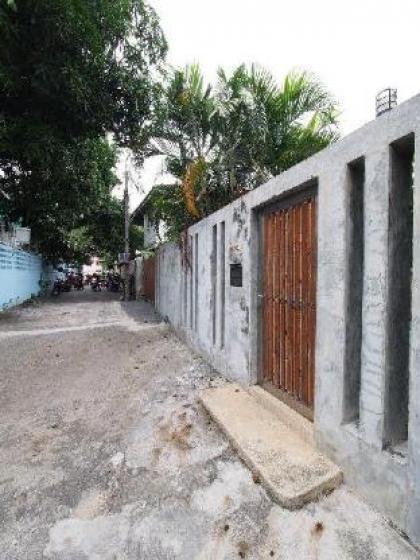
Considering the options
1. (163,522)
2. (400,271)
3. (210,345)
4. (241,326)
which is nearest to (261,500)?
(163,522)

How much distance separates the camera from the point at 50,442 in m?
3.18

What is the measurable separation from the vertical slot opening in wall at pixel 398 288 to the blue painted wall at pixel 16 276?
12.2 m

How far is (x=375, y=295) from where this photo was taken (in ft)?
6.74

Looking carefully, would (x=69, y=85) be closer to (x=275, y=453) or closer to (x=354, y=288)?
(x=354, y=288)

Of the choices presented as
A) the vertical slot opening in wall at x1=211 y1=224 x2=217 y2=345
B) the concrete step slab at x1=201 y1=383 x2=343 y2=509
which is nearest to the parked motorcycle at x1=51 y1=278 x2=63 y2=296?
the vertical slot opening in wall at x1=211 y1=224 x2=217 y2=345

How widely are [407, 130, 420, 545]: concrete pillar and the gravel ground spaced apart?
19 cm

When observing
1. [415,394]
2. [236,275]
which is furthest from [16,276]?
[415,394]

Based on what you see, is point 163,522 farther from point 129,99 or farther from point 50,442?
point 129,99

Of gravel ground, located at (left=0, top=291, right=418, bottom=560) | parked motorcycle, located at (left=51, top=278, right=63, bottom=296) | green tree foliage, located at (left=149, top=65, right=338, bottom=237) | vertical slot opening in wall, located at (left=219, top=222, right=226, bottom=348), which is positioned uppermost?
green tree foliage, located at (left=149, top=65, right=338, bottom=237)

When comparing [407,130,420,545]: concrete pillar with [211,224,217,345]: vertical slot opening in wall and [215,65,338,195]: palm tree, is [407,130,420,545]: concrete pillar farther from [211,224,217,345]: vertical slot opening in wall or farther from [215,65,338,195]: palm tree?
[215,65,338,195]: palm tree

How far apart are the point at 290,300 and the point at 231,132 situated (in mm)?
4808

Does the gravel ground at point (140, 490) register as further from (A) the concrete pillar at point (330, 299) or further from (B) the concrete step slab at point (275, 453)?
(A) the concrete pillar at point (330, 299)

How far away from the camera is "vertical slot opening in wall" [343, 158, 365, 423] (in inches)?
91.4

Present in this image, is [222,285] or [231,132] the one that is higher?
[231,132]
